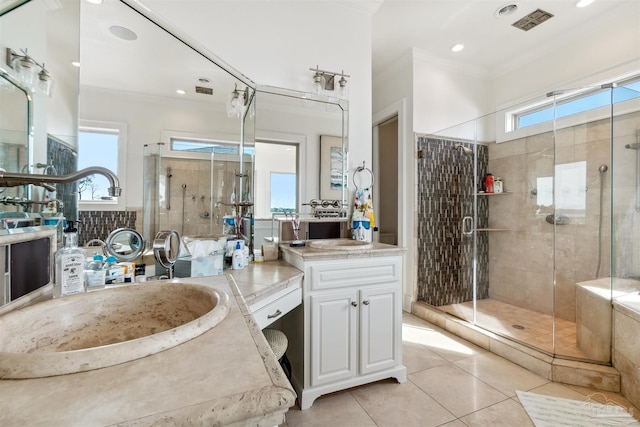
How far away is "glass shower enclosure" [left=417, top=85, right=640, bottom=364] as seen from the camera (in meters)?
2.19

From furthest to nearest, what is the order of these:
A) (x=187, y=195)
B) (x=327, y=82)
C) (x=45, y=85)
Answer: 1. (x=327, y=82)
2. (x=187, y=195)
3. (x=45, y=85)

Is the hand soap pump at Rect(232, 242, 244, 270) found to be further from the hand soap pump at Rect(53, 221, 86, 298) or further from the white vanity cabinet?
the hand soap pump at Rect(53, 221, 86, 298)

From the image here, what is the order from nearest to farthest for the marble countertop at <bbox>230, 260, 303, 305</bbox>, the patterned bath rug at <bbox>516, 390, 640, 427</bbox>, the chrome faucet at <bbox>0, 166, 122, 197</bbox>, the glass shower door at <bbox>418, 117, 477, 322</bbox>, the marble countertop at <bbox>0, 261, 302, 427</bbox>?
1. the marble countertop at <bbox>0, 261, 302, 427</bbox>
2. the chrome faucet at <bbox>0, 166, 122, 197</bbox>
3. the marble countertop at <bbox>230, 260, 303, 305</bbox>
4. the patterned bath rug at <bbox>516, 390, 640, 427</bbox>
5. the glass shower door at <bbox>418, 117, 477, 322</bbox>

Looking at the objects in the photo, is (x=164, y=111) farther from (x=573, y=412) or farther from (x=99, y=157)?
(x=573, y=412)

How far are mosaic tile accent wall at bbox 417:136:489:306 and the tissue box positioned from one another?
Answer: 91.1 inches

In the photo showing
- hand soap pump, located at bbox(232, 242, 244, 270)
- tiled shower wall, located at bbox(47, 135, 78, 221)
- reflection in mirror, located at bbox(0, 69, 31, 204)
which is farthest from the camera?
hand soap pump, located at bbox(232, 242, 244, 270)

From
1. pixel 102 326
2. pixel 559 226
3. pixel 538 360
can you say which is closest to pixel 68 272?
pixel 102 326

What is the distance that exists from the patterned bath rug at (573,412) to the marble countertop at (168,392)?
1748 mm

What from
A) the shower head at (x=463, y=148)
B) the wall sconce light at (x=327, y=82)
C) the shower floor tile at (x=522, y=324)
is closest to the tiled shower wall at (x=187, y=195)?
the wall sconce light at (x=327, y=82)

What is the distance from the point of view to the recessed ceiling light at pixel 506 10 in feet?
7.84

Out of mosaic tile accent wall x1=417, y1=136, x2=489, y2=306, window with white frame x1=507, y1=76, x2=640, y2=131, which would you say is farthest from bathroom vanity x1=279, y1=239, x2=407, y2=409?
window with white frame x1=507, y1=76, x2=640, y2=131

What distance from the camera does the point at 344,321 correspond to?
1.67 meters

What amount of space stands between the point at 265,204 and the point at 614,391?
8.06 feet

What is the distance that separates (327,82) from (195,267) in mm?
1719
